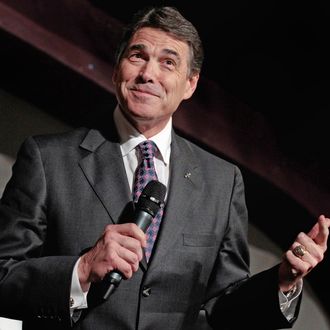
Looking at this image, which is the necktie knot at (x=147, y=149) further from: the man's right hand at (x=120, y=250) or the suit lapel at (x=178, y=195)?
the man's right hand at (x=120, y=250)

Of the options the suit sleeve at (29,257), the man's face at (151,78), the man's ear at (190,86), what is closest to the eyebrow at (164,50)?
the man's face at (151,78)

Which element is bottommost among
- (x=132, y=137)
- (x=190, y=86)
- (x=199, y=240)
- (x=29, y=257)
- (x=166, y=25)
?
(x=29, y=257)

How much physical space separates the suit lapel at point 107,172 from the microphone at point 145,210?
0.49 feet

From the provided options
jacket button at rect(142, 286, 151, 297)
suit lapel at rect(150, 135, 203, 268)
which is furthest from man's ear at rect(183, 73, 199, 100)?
jacket button at rect(142, 286, 151, 297)

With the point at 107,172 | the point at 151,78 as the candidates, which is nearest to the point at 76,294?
the point at 107,172

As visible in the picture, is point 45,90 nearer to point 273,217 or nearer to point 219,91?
point 219,91

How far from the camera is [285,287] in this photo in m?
1.46

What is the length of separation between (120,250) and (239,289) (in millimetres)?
Answer: 434

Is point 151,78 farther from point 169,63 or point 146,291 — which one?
point 146,291

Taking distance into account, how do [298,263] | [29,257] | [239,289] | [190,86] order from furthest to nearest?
[190,86] < [239,289] < [29,257] < [298,263]

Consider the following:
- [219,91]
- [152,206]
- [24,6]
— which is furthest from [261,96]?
[152,206]

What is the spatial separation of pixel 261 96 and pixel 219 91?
15 centimetres

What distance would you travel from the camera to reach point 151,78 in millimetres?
1563

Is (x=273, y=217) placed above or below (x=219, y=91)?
below
